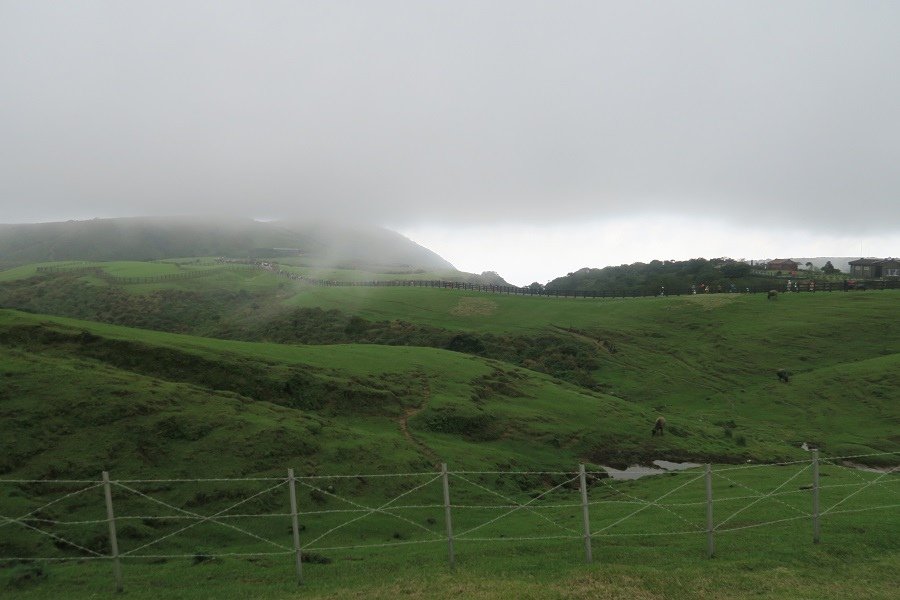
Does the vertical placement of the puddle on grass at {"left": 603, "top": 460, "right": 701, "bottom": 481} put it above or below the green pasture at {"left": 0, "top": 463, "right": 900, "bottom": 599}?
below

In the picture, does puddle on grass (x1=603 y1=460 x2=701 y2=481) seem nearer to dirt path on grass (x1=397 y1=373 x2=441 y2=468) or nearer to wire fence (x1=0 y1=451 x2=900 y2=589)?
wire fence (x1=0 y1=451 x2=900 y2=589)

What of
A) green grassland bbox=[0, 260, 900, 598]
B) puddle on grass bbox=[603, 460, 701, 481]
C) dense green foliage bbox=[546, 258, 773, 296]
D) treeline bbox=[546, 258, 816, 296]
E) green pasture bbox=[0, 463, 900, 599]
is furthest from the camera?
dense green foliage bbox=[546, 258, 773, 296]

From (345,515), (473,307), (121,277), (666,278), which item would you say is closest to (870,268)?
(666,278)

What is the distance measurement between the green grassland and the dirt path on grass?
16 centimetres

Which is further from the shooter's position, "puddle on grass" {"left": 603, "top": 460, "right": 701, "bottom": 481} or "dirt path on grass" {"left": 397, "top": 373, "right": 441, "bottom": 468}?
"puddle on grass" {"left": 603, "top": 460, "right": 701, "bottom": 481}

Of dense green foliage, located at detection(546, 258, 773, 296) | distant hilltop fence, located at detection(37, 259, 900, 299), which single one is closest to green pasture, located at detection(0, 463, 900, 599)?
distant hilltop fence, located at detection(37, 259, 900, 299)

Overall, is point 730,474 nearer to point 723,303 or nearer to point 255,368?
point 255,368

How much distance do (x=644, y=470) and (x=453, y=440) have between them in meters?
10.4

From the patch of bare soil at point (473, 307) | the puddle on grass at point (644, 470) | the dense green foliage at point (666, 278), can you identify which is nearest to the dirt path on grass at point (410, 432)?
the puddle on grass at point (644, 470)

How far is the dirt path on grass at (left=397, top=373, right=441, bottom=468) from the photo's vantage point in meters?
28.1

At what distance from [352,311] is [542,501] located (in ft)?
171

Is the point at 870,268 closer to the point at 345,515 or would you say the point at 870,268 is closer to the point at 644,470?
the point at 644,470

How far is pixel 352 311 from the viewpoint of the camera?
75.4m

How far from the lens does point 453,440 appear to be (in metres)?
31.5
